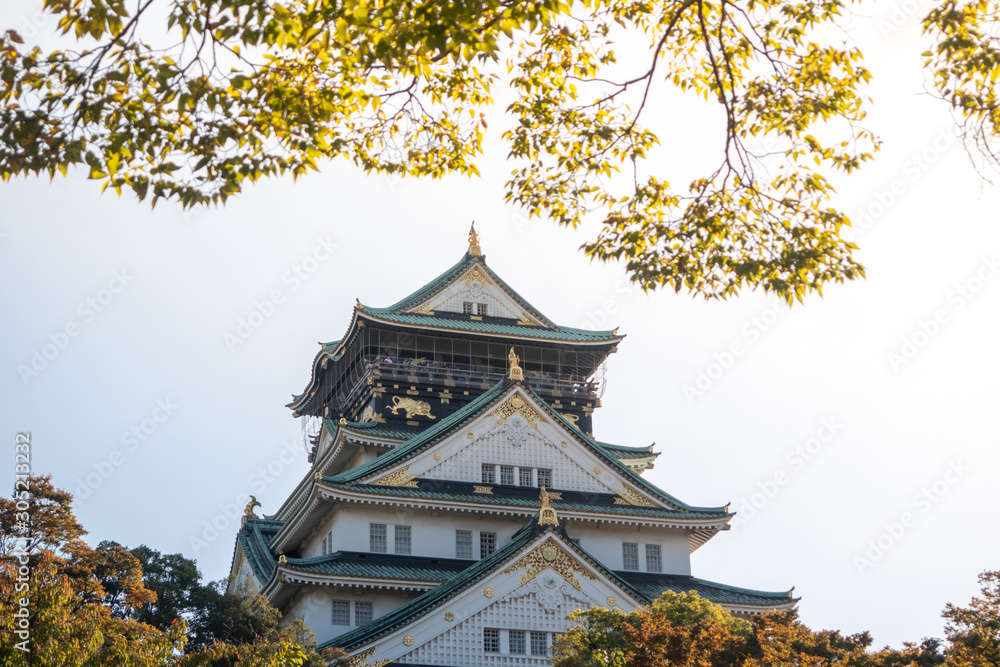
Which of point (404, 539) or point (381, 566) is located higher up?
point (404, 539)

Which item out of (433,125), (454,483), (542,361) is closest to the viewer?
(433,125)

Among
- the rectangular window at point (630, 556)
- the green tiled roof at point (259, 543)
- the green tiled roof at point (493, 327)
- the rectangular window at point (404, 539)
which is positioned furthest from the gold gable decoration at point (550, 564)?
the green tiled roof at point (493, 327)

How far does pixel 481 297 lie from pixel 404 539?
43.3 ft

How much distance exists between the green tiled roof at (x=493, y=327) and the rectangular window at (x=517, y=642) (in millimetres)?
15487

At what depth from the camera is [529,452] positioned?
41.0 metres

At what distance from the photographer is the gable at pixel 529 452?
40.2m

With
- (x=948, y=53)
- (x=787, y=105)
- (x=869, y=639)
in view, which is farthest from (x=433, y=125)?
(x=869, y=639)

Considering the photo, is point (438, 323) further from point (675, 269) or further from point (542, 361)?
point (675, 269)

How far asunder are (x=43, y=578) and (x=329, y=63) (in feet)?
41.3

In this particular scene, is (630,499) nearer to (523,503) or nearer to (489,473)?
(523,503)

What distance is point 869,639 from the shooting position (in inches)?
1079

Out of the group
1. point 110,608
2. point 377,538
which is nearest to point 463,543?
point 377,538

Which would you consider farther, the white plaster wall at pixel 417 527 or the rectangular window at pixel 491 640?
the white plaster wall at pixel 417 527

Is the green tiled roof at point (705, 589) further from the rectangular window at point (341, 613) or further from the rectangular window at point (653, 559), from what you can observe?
the rectangular window at point (341, 613)
